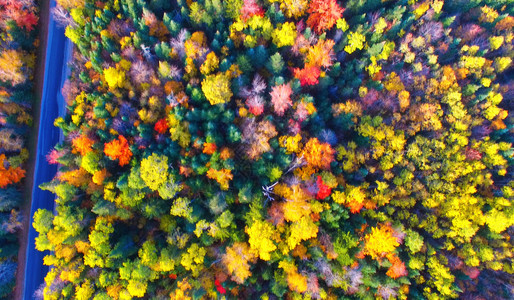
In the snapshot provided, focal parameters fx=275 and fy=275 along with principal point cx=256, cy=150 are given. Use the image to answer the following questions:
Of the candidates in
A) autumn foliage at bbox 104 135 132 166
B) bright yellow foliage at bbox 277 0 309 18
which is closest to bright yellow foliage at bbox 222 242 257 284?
autumn foliage at bbox 104 135 132 166

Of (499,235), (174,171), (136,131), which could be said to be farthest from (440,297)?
(136,131)

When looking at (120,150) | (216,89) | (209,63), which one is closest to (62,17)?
(120,150)

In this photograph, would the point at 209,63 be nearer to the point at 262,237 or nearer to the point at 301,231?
the point at 262,237

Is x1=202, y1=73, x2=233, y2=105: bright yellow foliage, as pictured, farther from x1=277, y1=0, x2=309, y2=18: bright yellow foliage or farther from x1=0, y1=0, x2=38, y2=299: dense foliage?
x1=0, y1=0, x2=38, y2=299: dense foliage

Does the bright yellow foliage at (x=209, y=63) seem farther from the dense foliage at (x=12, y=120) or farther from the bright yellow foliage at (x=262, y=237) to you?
the dense foliage at (x=12, y=120)

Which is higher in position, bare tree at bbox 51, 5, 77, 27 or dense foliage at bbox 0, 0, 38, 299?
bare tree at bbox 51, 5, 77, 27

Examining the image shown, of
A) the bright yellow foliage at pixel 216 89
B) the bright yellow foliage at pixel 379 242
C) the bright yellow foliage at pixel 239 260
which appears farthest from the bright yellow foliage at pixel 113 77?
the bright yellow foliage at pixel 379 242

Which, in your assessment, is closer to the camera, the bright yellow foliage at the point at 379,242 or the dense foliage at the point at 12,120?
the bright yellow foliage at the point at 379,242
